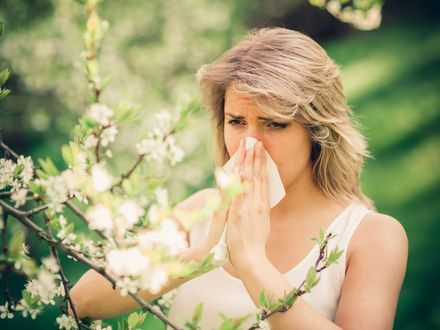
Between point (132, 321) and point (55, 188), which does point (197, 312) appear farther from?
point (55, 188)

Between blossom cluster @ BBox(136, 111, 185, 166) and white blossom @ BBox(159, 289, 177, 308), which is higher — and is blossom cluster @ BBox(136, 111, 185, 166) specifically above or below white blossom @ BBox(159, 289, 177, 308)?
above

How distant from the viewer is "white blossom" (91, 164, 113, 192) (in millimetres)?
949

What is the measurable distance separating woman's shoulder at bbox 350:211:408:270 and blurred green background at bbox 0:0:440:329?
2404 millimetres

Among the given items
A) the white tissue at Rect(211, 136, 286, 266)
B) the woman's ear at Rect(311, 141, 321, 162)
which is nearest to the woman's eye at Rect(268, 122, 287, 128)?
the white tissue at Rect(211, 136, 286, 266)

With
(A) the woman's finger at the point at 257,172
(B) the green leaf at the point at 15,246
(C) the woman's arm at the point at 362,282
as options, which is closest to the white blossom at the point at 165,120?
(B) the green leaf at the point at 15,246

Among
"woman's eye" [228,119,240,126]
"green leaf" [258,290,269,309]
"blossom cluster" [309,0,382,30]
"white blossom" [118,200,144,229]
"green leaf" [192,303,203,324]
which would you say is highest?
"blossom cluster" [309,0,382,30]

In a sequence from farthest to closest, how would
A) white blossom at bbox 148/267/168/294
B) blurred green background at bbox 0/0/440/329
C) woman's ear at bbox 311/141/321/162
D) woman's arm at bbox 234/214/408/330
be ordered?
blurred green background at bbox 0/0/440/329
woman's ear at bbox 311/141/321/162
woman's arm at bbox 234/214/408/330
white blossom at bbox 148/267/168/294

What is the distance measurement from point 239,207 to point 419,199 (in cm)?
391

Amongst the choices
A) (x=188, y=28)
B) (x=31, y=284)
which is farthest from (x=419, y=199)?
(x=31, y=284)

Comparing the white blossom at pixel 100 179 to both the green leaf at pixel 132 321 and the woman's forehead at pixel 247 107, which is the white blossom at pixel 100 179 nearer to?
the green leaf at pixel 132 321

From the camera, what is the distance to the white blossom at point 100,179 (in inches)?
37.4

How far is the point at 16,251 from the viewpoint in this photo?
953mm

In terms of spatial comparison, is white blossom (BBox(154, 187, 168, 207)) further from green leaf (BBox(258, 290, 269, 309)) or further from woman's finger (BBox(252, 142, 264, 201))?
woman's finger (BBox(252, 142, 264, 201))

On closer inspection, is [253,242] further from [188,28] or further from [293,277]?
[188,28]
